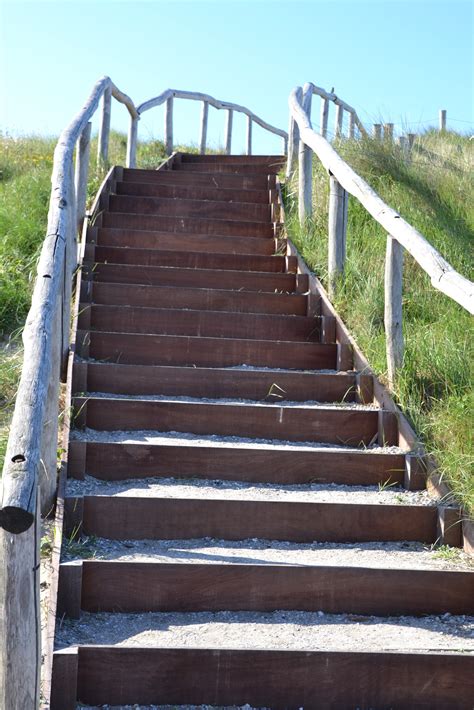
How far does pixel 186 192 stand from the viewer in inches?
365

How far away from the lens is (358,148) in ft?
30.4

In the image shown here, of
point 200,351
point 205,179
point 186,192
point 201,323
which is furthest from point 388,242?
point 205,179

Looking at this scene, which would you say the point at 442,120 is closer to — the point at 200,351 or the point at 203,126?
the point at 203,126

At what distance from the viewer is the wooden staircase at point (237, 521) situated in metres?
3.55

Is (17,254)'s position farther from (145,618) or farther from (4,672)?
(4,672)

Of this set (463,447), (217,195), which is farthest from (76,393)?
(217,195)

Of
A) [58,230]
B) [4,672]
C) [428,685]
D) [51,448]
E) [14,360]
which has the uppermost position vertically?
[58,230]

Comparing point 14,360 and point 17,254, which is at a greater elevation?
point 17,254

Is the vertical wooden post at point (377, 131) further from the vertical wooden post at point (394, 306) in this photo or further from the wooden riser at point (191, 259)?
the vertical wooden post at point (394, 306)

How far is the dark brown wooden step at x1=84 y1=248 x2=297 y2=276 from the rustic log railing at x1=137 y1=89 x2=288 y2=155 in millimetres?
4014

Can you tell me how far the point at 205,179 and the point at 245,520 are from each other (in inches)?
246

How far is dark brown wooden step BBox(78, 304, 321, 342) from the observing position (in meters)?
6.37

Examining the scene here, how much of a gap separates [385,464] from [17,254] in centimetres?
380

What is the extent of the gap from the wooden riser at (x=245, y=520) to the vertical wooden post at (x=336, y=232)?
2.50 m
